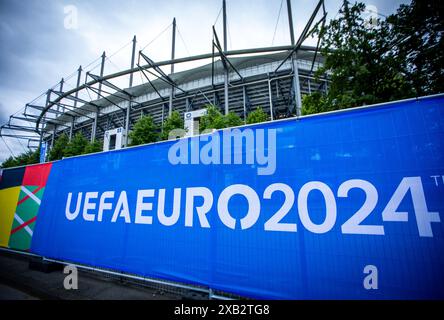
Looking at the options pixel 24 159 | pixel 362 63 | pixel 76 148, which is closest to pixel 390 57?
pixel 362 63

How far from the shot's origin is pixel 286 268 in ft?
7.50

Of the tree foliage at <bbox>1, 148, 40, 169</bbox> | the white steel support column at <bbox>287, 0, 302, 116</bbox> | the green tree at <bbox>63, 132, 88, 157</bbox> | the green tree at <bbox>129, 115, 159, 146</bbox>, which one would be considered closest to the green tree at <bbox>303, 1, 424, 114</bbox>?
the white steel support column at <bbox>287, 0, 302, 116</bbox>

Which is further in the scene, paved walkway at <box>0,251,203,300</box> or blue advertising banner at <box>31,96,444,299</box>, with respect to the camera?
paved walkway at <box>0,251,203,300</box>

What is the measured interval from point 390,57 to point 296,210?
567 centimetres

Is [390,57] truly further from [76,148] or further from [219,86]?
[76,148]

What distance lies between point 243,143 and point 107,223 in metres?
3.07

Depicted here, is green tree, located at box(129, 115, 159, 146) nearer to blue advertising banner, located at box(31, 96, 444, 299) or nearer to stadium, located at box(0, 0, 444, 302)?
stadium, located at box(0, 0, 444, 302)

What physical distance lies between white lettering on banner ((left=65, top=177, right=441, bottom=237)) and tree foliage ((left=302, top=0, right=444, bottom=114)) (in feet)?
13.0

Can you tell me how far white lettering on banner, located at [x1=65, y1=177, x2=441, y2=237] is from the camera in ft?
6.61

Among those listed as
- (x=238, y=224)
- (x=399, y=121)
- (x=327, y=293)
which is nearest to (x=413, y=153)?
(x=399, y=121)

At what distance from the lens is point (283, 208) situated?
2.42m

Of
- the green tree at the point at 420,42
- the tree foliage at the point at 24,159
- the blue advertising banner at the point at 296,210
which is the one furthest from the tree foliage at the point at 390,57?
the tree foliage at the point at 24,159

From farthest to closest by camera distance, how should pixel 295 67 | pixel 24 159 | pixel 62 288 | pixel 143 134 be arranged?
pixel 24 159
pixel 143 134
pixel 295 67
pixel 62 288
